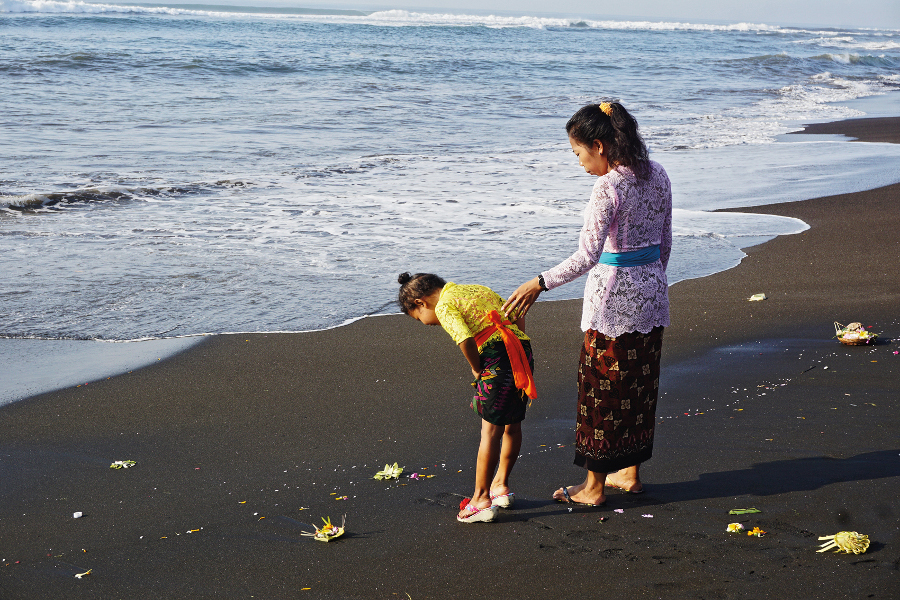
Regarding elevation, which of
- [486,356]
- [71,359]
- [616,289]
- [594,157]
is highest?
[594,157]

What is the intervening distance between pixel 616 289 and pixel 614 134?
573mm

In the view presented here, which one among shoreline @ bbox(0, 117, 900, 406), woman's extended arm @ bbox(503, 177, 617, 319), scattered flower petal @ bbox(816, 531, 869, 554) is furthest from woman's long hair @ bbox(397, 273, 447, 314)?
shoreline @ bbox(0, 117, 900, 406)

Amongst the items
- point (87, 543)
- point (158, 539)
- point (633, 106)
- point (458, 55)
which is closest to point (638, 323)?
point (158, 539)

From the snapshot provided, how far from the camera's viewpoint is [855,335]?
4844 millimetres

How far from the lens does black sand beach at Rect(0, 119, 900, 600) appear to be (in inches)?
108

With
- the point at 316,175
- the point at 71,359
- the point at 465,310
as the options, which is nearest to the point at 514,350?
the point at 465,310

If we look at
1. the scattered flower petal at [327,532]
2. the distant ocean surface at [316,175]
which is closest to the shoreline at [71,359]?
the distant ocean surface at [316,175]

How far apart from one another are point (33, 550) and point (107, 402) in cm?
153

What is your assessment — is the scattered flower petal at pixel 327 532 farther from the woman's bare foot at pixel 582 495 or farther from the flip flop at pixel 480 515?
the woman's bare foot at pixel 582 495

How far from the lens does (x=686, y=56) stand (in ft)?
129

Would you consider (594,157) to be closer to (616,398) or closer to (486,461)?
(616,398)

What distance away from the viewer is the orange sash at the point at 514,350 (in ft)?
9.82

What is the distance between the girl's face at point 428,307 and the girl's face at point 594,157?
0.75 metres

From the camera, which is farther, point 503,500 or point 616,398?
point 503,500
